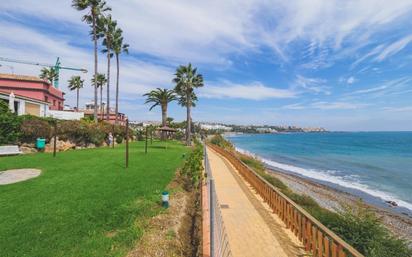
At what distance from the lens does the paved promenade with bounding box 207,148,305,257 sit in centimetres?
602

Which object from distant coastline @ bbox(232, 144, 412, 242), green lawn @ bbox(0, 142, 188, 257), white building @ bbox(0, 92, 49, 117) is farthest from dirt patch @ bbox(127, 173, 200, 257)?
white building @ bbox(0, 92, 49, 117)

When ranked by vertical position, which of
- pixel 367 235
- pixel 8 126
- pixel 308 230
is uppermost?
pixel 8 126

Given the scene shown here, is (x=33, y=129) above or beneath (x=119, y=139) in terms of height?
above

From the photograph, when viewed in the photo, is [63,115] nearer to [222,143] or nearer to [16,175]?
[16,175]

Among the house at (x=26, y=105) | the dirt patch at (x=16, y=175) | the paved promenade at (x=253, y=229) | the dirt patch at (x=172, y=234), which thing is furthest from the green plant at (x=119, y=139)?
the dirt patch at (x=172, y=234)

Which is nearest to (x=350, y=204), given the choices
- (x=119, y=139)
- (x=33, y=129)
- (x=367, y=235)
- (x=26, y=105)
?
(x=367, y=235)

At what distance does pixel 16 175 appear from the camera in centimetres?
1148

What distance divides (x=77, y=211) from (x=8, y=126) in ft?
49.7

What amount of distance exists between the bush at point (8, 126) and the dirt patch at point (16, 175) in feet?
25.2

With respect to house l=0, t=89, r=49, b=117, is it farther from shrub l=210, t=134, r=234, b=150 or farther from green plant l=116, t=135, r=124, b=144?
shrub l=210, t=134, r=234, b=150

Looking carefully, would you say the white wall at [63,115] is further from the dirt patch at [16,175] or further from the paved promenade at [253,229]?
the paved promenade at [253,229]

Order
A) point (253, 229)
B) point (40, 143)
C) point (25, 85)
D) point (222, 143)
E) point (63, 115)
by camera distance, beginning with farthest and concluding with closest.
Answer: point (222, 143) → point (25, 85) → point (63, 115) → point (40, 143) → point (253, 229)

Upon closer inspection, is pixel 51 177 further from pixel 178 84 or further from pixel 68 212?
pixel 178 84

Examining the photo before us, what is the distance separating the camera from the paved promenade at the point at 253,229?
19.7 feet
